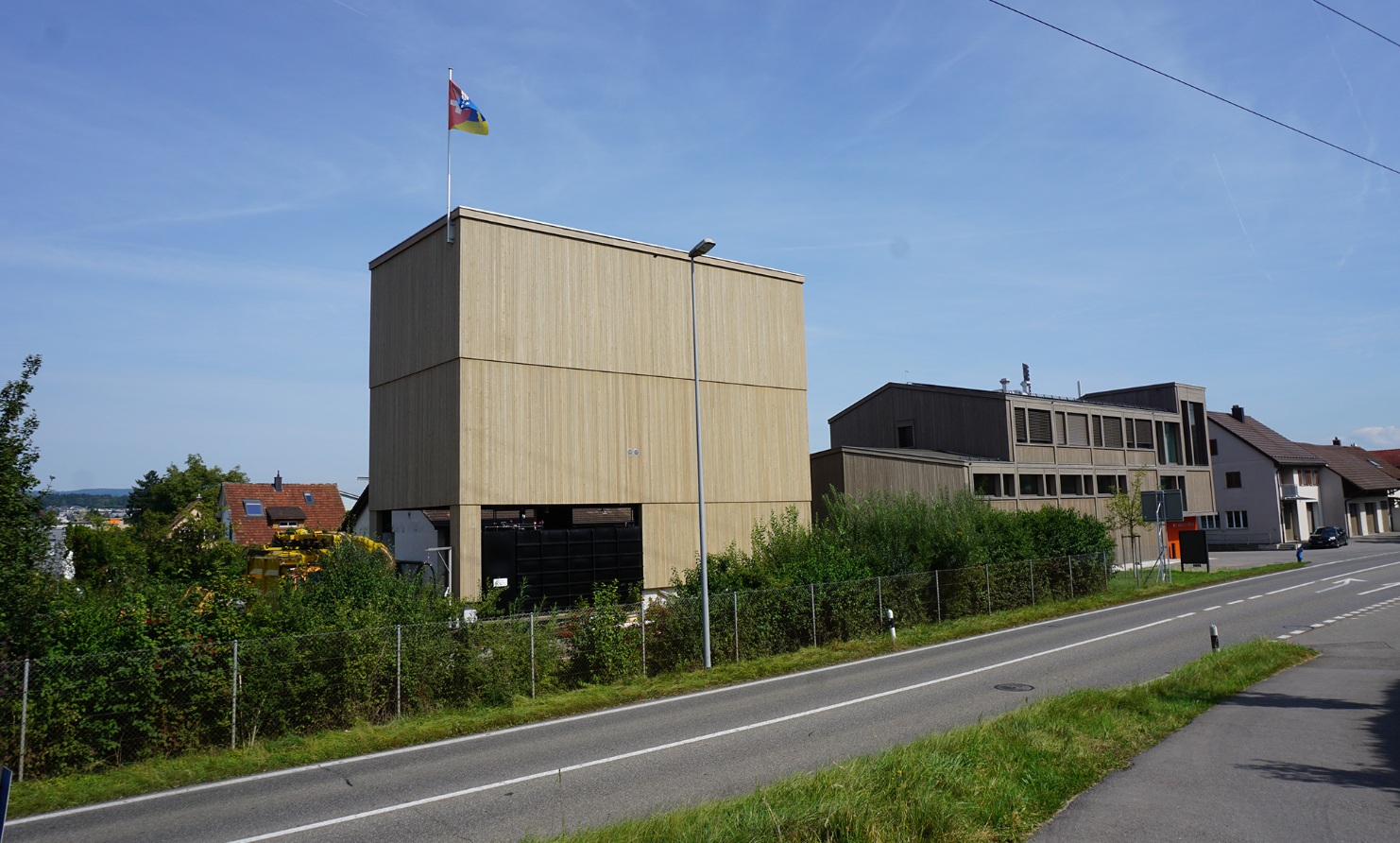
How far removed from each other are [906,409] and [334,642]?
37.9 metres

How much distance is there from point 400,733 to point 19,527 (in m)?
6.57

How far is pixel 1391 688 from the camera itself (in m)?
14.6

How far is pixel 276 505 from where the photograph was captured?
219 feet

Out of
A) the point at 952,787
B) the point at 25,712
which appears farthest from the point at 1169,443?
the point at 25,712

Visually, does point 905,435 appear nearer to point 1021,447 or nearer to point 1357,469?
point 1021,447

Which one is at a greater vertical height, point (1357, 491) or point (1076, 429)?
point (1076, 429)

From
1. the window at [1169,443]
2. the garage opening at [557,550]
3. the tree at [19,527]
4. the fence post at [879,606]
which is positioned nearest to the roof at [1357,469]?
the window at [1169,443]

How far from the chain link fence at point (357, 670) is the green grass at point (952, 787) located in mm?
7993

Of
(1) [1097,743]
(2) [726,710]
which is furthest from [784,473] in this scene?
(1) [1097,743]

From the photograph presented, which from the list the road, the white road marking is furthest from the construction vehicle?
the white road marking

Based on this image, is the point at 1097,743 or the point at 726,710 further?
the point at 726,710

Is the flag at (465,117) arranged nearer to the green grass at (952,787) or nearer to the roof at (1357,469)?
the green grass at (952,787)

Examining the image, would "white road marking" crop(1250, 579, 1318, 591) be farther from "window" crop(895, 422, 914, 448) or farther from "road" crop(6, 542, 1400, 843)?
"window" crop(895, 422, 914, 448)

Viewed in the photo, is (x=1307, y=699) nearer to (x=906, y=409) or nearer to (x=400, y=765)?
(x=400, y=765)
